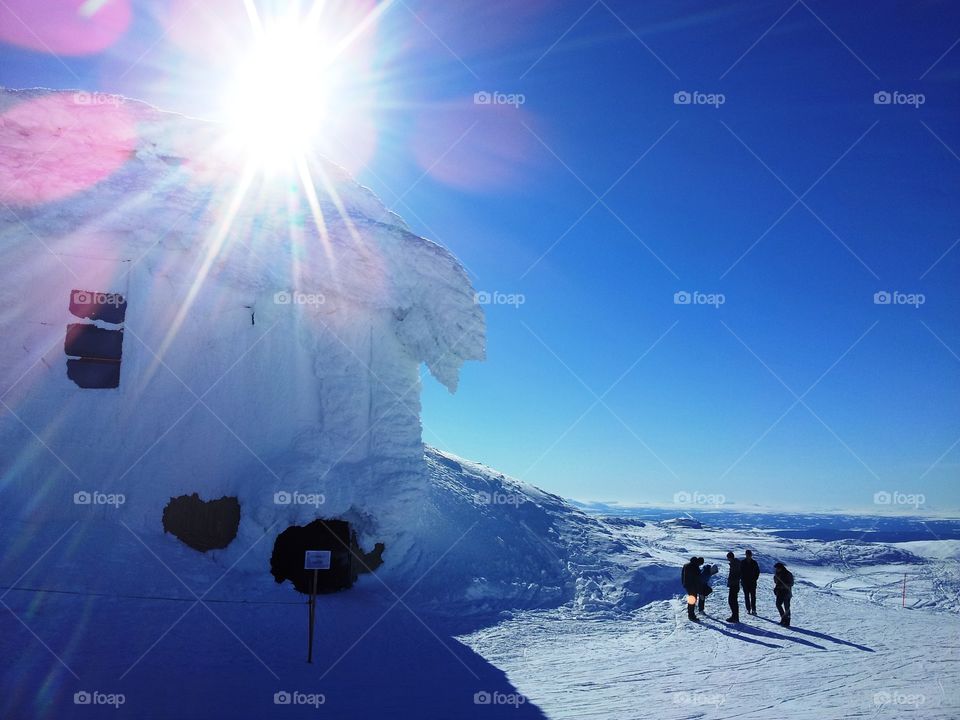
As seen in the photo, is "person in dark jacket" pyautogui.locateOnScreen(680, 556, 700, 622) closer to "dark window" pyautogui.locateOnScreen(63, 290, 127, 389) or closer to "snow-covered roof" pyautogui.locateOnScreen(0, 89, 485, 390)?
"snow-covered roof" pyautogui.locateOnScreen(0, 89, 485, 390)

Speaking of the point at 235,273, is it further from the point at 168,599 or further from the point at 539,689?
the point at 539,689

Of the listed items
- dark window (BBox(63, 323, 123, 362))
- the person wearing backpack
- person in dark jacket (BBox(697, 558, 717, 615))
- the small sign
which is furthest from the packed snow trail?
dark window (BBox(63, 323, 123, 362))

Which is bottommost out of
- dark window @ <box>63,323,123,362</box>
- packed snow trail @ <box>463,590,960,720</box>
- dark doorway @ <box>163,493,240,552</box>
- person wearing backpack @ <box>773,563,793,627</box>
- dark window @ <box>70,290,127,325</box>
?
packed snow trail @ <box>463,590,960,720</box>

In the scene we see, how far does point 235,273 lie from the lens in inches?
585

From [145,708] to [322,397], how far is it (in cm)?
879

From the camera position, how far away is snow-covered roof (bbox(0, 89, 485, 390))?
13.7m

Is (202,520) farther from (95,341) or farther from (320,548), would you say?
(95,341)

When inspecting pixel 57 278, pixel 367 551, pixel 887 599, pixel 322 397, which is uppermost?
pixel 57 278

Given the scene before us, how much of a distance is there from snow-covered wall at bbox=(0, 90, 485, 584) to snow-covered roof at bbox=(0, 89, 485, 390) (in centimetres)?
4

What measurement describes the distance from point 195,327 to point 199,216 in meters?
2.49

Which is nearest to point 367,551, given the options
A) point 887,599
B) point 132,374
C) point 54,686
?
point 132,374

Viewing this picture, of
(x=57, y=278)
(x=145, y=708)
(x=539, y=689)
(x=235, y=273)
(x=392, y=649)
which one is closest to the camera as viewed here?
(x=145, y=708)

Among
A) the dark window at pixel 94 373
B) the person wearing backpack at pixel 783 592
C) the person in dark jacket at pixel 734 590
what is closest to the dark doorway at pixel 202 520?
the dark window at pixel 94 373

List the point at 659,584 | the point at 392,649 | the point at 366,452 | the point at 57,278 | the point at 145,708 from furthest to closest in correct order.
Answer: the point at 659,584 → the point at 366,452 → the point at 57,278 → the point at 392,649 → the point at 145,708
